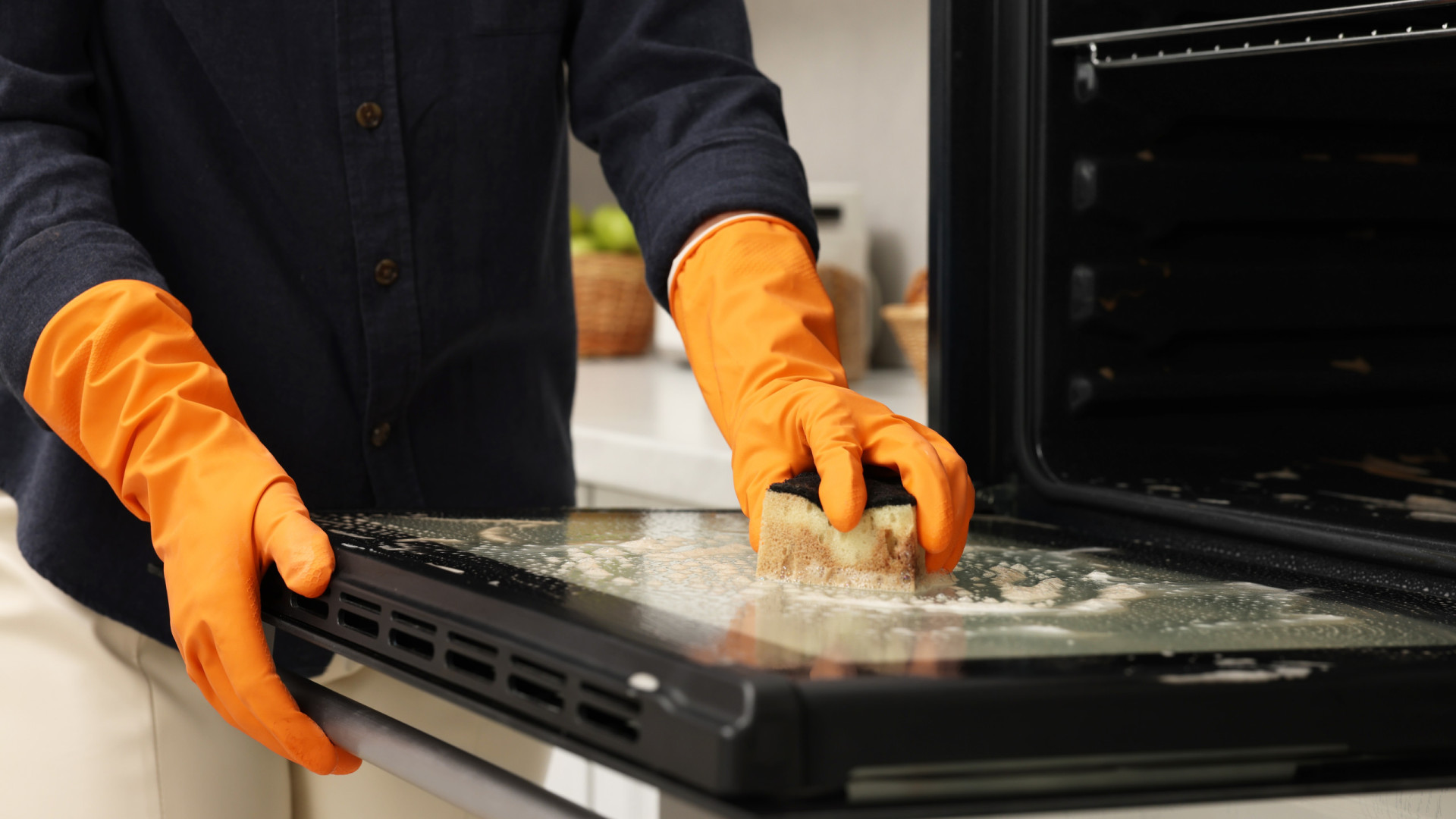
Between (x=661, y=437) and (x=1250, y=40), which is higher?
(x=1250, y=40)

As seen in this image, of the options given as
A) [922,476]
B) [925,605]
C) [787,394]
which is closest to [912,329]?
[787,394]

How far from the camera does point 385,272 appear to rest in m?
1.16

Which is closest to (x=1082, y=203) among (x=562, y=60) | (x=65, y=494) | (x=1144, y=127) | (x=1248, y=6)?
(x=1144, y=127)

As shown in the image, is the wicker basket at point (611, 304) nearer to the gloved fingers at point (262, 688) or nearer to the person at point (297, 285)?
the person at point (297, 285)

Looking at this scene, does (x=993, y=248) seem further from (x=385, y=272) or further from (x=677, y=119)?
(x=385, y=272)

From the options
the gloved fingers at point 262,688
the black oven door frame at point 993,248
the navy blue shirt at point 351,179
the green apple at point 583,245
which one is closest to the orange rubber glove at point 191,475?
the gloved fingers at point 262,688

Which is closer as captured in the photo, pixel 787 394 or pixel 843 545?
pixel 843 545

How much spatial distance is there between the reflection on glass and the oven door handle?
0.11 meters

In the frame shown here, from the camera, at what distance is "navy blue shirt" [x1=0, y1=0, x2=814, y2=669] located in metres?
1.06

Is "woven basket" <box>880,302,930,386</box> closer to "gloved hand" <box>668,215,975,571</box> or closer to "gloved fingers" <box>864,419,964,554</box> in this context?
"gloved hand" <box>668,215,975,571</box>

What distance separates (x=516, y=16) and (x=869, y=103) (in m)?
1.57

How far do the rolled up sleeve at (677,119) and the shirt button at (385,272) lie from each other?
224 millimetres

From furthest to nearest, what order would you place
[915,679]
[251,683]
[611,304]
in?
1. [611,304]
2. [251,683]
3. [915,679]

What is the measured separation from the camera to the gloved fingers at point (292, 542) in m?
0.72
